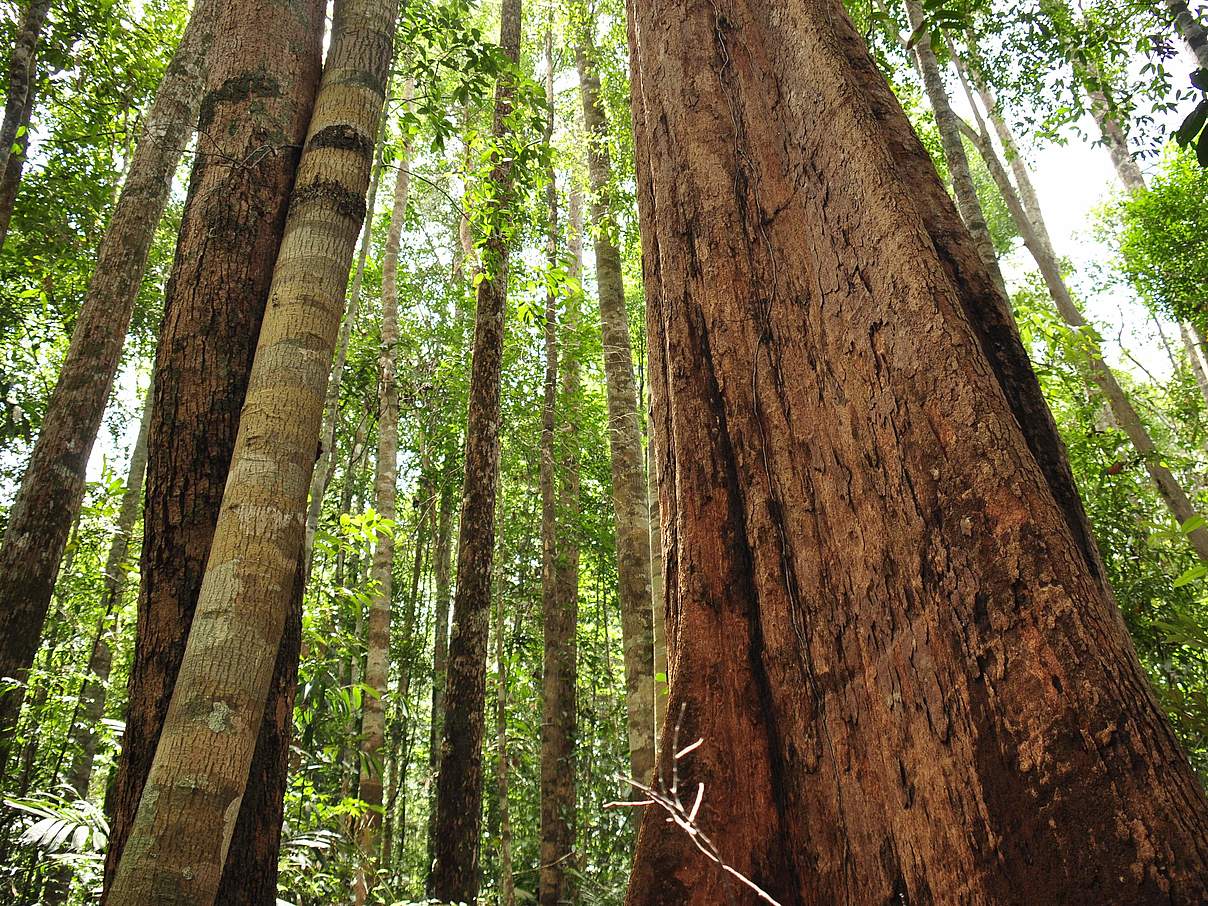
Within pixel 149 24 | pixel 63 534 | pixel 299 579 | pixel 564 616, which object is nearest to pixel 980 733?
pixel 299 579

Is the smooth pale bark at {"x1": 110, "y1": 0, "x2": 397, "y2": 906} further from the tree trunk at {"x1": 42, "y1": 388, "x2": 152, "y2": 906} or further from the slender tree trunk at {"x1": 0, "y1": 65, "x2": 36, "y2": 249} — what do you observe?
the tree trunk at {"x1": 42, "y1": 388, "x2": 152, "y2": 906}

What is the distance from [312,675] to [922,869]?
4.54 meters

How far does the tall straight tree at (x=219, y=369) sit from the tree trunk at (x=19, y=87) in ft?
13.0

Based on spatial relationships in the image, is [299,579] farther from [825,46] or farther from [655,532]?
[655,532]

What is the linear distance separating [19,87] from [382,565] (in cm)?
513

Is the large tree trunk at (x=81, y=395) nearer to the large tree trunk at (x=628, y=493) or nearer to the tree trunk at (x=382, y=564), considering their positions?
the tree trunk at (x=382, y=564)

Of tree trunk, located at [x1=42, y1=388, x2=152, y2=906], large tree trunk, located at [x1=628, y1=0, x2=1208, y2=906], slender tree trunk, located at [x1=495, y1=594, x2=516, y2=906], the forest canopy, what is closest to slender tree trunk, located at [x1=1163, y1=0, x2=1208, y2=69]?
the forest canopy

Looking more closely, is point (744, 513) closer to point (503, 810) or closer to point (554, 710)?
point (503, 810)

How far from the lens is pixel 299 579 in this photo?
2.10 metres

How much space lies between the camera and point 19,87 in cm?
513

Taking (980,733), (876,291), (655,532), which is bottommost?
(980,733)

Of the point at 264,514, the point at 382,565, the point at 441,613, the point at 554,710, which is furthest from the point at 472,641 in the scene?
the point at 441,613

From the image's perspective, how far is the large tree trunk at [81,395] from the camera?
418 centimetres

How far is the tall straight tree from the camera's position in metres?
1.85
